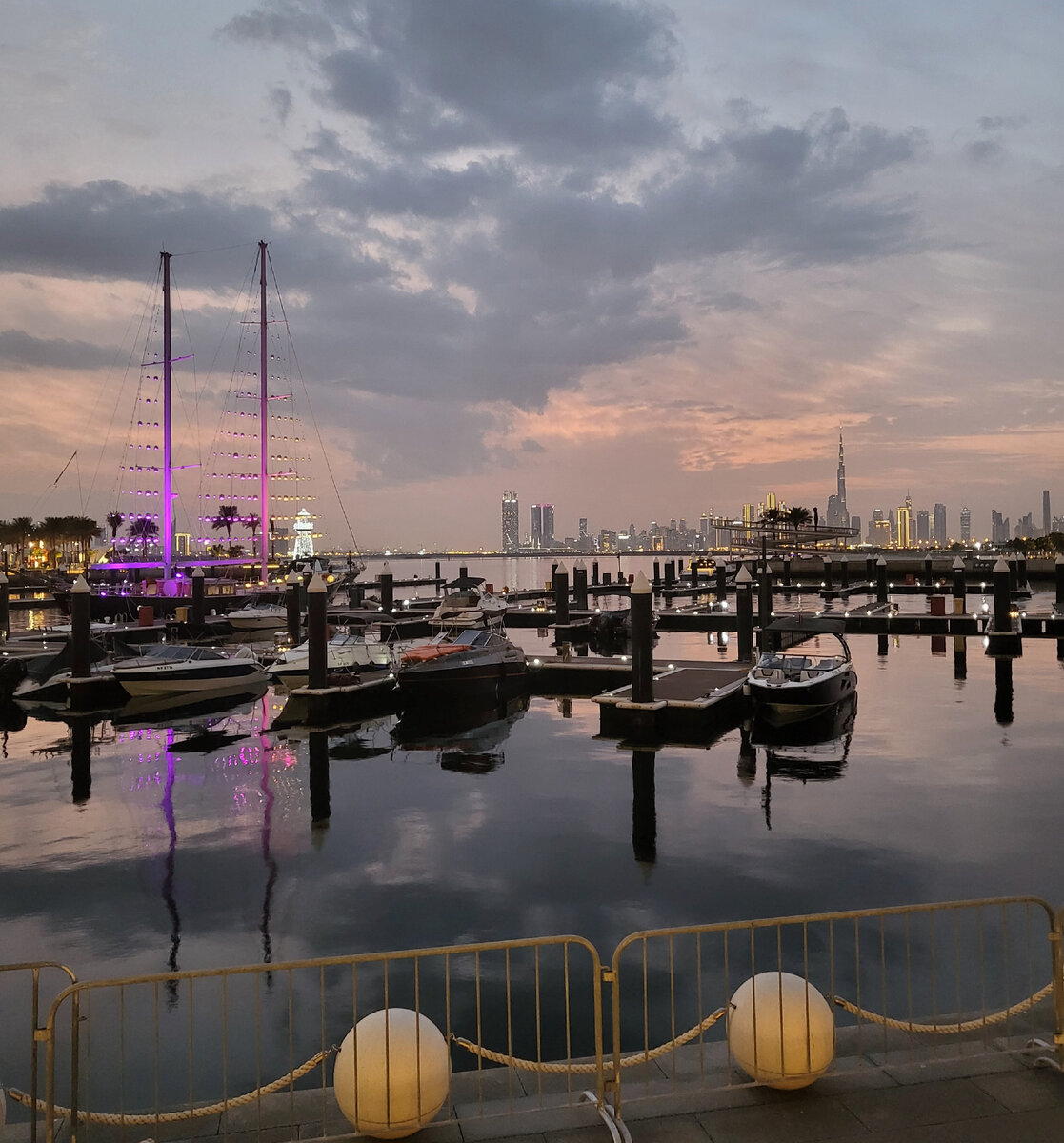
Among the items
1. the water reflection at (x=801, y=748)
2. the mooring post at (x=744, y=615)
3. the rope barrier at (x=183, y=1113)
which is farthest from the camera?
the mooring post at (x=744, y=615)

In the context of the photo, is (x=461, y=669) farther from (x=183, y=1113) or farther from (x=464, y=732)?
(x=183, y=1113)

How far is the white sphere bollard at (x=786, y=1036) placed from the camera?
5934 millimetres

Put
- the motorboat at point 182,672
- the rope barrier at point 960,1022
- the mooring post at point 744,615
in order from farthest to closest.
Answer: the mooring post at point 744,615
the motorboat at point 182,672
the rope barrier at point 960,1022

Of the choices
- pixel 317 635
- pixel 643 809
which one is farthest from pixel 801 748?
pixel 317 635

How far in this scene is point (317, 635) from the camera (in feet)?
85.6

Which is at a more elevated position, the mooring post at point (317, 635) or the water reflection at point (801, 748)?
the mooring post at point (317, 635)

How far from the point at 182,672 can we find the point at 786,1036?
91.3ft

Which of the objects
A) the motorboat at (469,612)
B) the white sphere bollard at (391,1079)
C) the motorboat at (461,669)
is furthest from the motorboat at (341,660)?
the white sphere bollard at (391,1079)

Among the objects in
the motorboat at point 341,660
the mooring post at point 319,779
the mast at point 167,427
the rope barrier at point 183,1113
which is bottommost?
the mooring post at point 319,779

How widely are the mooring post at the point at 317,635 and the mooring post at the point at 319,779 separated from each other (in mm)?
2008

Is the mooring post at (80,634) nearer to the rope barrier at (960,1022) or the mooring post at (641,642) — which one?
the mooring post at (641,642)

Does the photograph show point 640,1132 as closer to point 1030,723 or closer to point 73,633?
point 1030,723

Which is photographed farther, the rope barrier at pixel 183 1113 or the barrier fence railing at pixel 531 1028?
the rope barrier at pixel 183 1113

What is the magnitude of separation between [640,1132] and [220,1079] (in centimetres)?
448
